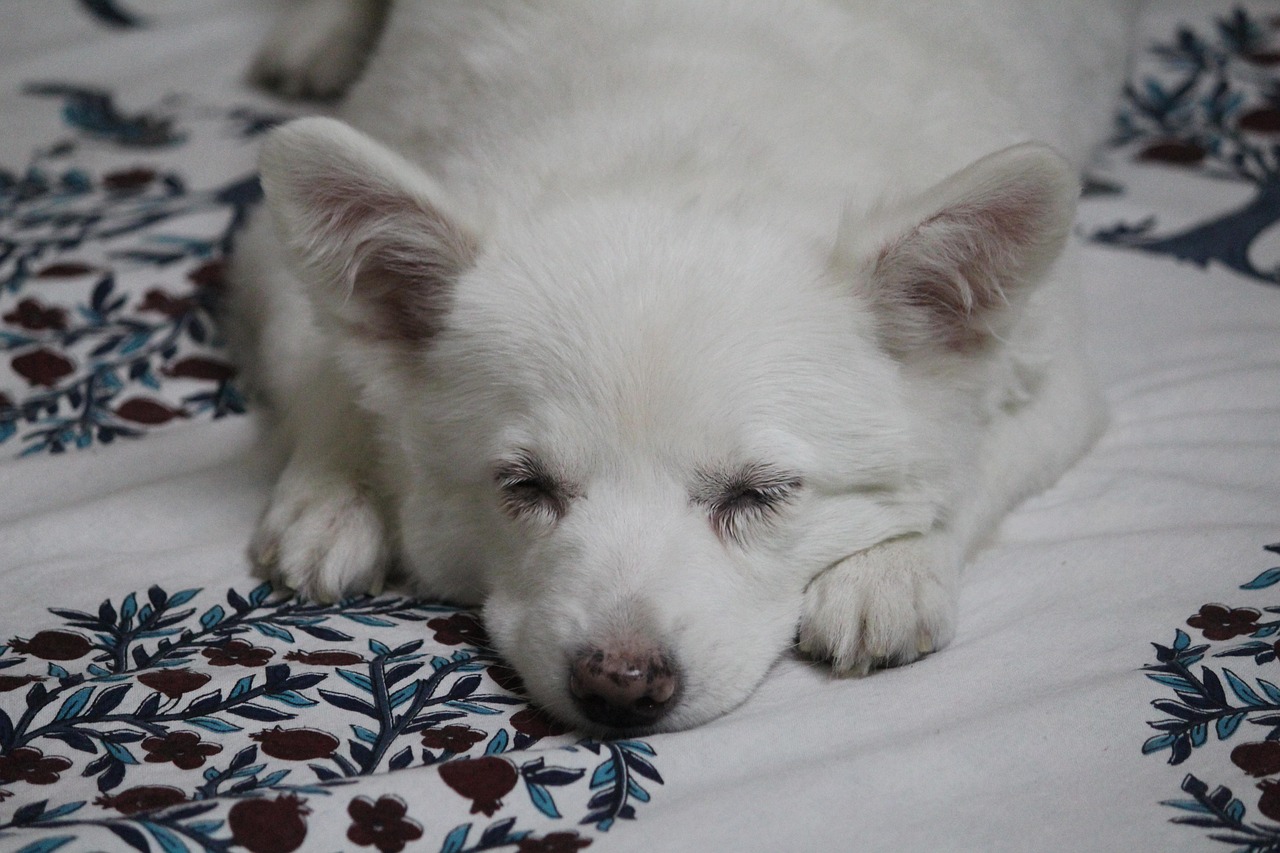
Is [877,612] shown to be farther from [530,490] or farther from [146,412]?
[146,412]

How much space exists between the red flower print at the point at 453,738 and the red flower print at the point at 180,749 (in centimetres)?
27

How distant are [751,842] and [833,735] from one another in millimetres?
283

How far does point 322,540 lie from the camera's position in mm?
2217

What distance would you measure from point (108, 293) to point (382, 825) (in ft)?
6.23

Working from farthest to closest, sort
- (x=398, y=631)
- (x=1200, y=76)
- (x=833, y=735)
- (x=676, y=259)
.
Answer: (x=1200, y=76), (x=398, y=631), (x=676, y=259), (x=833, y=735)

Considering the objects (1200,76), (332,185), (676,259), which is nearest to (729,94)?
(676,259)

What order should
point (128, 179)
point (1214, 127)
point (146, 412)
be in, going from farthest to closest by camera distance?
point (1214, 127)
point (128, 179)
point (146, 412)

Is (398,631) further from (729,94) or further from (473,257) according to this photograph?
(729,94)

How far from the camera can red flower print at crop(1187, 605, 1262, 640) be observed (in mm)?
1925

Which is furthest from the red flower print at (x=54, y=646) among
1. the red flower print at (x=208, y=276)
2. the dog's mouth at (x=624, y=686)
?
the red flower print at (x=208, y=276)

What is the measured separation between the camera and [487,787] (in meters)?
1.60

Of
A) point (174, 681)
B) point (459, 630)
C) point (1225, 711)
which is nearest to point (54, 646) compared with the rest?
point (174, 681)

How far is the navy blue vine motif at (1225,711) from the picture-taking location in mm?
1550

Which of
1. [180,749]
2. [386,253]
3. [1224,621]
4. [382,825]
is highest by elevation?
[386,253]
